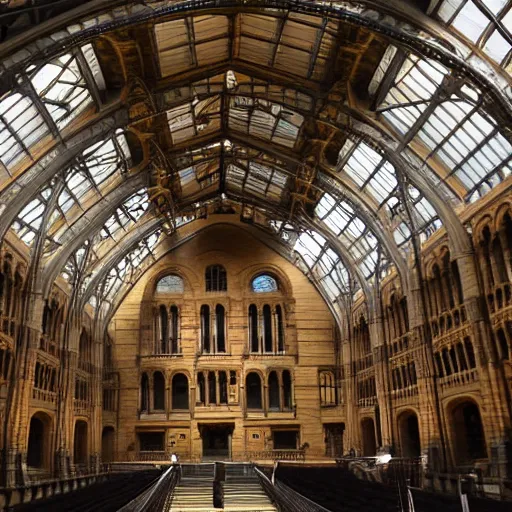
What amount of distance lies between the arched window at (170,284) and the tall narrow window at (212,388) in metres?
6.23

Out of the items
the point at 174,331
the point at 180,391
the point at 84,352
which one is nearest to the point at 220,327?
the point at 174,331

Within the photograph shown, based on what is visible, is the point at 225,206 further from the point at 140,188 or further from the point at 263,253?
the point at 140,188

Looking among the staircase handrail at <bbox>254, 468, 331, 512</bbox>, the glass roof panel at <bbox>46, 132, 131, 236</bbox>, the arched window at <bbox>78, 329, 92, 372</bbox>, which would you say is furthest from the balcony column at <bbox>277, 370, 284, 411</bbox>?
the staircase handrail at <bbox>254, 468, 331, 512</bbox>

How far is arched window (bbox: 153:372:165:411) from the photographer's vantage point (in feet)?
127

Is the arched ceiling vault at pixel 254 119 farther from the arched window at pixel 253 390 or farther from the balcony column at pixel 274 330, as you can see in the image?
the arched window at pixel 253 390

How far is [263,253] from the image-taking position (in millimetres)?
41594

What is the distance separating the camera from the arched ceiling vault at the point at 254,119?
59.7ft

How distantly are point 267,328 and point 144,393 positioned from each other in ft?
30.2

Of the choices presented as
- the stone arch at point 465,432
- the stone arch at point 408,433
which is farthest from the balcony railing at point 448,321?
the stone arch at point 408,433

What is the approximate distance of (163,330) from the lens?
131 ft

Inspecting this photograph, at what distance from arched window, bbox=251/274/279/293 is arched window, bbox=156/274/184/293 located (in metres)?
5.08

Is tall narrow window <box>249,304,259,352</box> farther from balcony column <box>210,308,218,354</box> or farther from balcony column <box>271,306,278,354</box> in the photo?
balcony column <box>210,308,218,354</box>

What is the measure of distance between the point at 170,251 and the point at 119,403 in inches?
423

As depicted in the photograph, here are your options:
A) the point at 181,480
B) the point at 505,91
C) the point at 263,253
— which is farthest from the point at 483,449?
the point at 263,253
